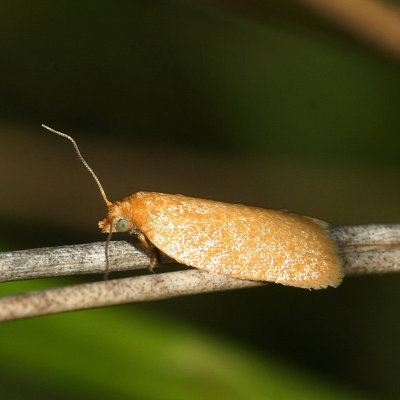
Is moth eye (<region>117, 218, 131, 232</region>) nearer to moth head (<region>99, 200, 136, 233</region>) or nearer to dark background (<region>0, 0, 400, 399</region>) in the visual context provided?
moth head (<region>99, 200, 136, 233</region>)

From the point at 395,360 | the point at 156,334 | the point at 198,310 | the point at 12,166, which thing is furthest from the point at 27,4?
the point at 395,360

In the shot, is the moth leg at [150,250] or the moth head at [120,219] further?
the moth head at [120,219]

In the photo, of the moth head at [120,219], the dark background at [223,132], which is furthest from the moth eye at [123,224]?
the dark background at [223,132]

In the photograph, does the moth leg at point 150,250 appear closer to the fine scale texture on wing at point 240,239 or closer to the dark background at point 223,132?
the fine scale texture on wing at point 240,239

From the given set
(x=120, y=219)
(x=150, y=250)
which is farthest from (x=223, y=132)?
(x=150, y=250)

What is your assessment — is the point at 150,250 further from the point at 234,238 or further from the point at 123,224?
the point at 234,238
